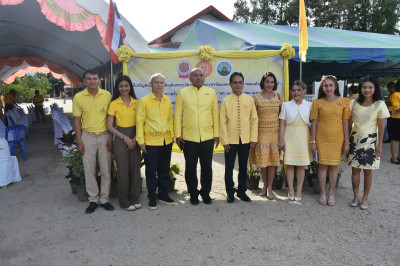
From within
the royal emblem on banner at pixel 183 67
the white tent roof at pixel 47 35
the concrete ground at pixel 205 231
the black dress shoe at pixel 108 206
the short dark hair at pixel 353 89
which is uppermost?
the white tent roof at pixel 47 35

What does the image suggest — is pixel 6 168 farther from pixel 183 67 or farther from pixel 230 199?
pixel 230 199

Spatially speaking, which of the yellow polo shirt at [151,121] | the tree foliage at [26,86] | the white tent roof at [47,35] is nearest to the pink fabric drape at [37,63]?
the white tent roof at [47,35]

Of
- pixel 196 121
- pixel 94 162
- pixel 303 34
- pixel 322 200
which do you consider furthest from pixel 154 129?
pixel 303 34

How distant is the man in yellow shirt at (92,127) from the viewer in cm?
366

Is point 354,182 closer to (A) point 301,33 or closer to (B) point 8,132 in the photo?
(A) point 301,33

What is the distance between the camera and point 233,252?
2818mm

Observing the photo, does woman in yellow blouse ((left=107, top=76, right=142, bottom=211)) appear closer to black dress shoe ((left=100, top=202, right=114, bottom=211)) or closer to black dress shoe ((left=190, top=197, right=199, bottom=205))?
black dress shoe ((left=100, top=202, right=114, bottom=211))

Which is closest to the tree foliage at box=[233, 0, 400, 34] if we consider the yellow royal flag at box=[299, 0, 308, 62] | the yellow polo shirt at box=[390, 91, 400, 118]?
the yellow polo shirt at box=[390, 91, 400, 118]

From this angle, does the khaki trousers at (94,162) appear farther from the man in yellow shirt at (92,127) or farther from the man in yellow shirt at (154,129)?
the man in yellow shirt at (154,129)

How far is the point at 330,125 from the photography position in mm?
3838

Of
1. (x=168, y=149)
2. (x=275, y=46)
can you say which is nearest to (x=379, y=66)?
Answer: (x=275, y=46)

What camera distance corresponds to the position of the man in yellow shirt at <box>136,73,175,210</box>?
12.0 feet

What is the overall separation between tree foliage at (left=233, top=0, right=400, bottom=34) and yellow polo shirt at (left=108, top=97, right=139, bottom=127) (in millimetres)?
25169

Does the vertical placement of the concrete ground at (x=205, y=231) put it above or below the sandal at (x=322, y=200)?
below
